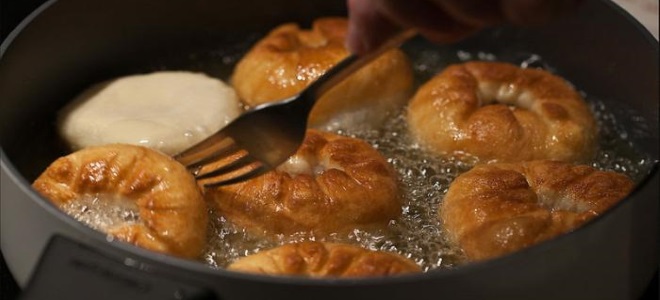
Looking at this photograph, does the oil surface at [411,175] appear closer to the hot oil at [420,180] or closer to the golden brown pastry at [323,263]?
the hot oil at [420,180]

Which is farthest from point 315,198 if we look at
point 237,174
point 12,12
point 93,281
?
point 12,12

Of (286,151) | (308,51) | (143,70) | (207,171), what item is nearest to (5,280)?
(207,171)

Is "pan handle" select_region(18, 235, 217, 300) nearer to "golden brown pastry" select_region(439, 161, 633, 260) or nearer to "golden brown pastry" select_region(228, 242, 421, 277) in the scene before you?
"golden brown pastry" select_region(228, 242, 421, 277)

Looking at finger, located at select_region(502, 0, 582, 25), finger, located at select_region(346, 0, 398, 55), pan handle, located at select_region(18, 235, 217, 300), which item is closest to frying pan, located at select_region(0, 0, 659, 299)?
pan handle, located at select_region(18, 235, 217, 300)

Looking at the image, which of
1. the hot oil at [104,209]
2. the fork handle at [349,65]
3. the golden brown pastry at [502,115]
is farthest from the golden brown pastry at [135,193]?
the golden brown pastry at [502,115]

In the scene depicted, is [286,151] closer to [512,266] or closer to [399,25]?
[399,25]
